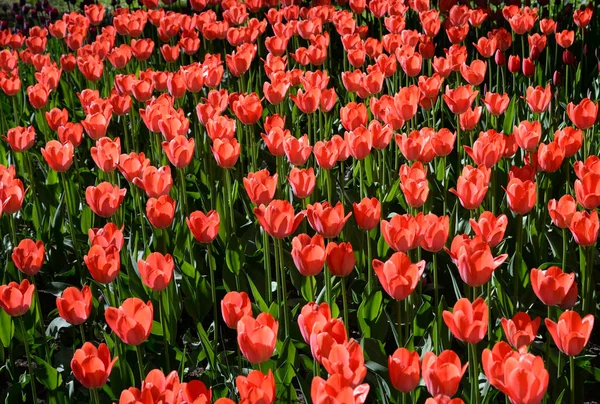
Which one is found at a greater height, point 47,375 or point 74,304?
point 74,304

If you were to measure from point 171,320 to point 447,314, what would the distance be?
1102 mm

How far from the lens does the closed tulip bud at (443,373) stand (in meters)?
1.73

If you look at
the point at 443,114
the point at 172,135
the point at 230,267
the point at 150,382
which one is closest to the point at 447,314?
the point at 150,382

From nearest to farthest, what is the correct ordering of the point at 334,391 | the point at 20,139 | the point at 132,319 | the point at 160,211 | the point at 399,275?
the point at 334,391, the point at 132,319, the point at 399,275, the point at 160,211, the point at 20,139

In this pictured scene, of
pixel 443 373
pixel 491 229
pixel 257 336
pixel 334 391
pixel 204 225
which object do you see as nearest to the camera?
pixel 334 391

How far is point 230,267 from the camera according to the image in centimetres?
303

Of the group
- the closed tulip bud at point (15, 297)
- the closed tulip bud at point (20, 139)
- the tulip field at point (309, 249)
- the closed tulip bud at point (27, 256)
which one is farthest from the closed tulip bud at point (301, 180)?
the closed tulip bud at point (20, 139)

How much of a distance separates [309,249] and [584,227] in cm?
75

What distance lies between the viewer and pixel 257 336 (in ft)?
6.18

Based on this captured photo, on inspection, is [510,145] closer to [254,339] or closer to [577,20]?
[254,339]

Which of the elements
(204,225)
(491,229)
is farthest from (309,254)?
(491,229)

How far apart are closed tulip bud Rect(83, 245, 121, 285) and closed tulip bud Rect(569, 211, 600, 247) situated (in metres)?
1.24

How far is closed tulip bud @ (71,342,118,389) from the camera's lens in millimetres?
1896

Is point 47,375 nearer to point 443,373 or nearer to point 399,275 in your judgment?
point 399,275
